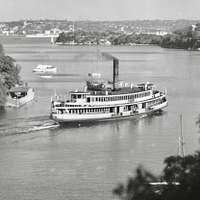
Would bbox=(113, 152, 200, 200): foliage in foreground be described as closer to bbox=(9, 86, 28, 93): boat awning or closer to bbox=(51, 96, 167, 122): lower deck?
bbox=(51, 96, 167, 122): lower deck

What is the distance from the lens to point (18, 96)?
20.7 m

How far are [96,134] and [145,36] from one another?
238 feet

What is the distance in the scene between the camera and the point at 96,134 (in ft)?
51.6

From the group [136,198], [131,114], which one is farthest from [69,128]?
[136,198]

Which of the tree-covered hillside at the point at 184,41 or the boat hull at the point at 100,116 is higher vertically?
the boat hull at the point at 100,116

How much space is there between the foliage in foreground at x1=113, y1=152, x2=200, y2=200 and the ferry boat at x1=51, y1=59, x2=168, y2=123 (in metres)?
11.6

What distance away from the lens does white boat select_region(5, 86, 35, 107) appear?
19798 mm

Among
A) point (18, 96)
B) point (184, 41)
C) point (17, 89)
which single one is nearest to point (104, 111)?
point (18, 96)

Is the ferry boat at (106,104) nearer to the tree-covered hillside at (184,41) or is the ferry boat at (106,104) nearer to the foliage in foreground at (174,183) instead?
the foliage in foreground at (174,183)

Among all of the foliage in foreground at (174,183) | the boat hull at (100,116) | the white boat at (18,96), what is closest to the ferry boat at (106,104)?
the boat hull at (100,116)

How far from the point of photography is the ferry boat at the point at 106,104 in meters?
17.1

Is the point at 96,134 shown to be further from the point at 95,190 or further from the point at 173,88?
the point at 173,88

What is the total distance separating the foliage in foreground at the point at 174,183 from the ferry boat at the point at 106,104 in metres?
11.6

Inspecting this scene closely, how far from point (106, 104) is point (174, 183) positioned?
1266cm
